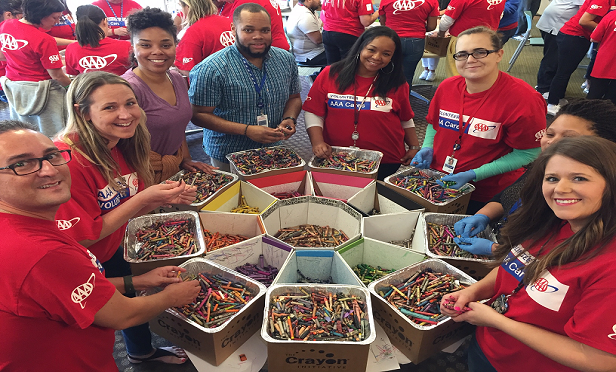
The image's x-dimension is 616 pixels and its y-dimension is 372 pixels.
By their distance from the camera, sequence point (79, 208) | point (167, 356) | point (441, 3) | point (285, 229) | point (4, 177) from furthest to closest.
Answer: point (441, 3) < point (285, 229) < point (167, 356) < point (79, 208) < point (4, 177)

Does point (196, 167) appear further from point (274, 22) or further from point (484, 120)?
point (274, 22)

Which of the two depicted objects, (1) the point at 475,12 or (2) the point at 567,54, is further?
(2) the point at 567,54

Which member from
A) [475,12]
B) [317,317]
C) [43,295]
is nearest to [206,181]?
[317,317]

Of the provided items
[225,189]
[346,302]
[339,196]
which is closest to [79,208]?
[225,189]

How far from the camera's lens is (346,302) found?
1.60m

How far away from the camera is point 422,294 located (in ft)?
5.53

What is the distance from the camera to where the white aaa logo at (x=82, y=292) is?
114 cm

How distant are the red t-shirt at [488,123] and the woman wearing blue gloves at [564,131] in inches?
15.1

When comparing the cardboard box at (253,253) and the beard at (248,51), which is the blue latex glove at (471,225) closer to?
the cardboard box at (253,253)

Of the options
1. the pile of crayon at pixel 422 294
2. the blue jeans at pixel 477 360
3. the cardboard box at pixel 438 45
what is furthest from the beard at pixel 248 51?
the cardboard box at pixel 438 45

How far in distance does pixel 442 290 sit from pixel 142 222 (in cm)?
161

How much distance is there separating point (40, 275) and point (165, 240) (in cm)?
91

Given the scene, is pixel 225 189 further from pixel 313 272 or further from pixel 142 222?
pixel 313 272

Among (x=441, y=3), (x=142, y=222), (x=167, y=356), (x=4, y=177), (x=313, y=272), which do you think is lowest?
(x=167, y=356)
